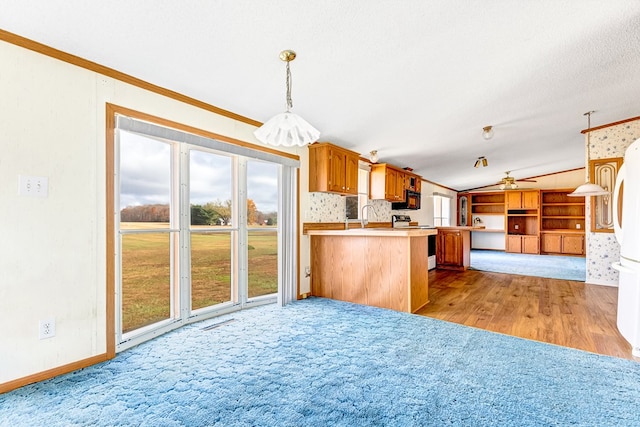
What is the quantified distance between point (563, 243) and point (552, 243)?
0.26 m

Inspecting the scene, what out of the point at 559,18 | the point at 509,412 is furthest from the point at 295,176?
the point at 509,412

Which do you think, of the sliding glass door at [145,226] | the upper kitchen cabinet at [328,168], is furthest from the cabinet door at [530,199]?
the sliding glass door at [145,226]

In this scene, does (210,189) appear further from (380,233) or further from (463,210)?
(463,210)

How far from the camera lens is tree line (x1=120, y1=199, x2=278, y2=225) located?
2.74 metres

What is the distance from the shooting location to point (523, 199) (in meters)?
9.70

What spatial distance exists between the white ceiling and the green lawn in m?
1.51

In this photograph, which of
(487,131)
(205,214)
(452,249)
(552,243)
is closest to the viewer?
(205,214)

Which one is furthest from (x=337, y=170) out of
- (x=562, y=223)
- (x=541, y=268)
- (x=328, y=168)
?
(x=562, y=223)

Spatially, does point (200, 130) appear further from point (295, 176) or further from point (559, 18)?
point (559, 18)

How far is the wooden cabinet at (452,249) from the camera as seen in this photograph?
6.25 meters

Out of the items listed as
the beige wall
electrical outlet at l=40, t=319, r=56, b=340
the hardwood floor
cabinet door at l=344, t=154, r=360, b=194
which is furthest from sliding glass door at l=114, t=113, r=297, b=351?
the hardwood floor

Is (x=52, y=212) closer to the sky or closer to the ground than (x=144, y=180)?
closer to the ground

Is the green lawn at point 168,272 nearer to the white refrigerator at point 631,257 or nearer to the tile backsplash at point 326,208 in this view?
the tile backsplash at point 326,208

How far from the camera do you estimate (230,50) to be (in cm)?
214
